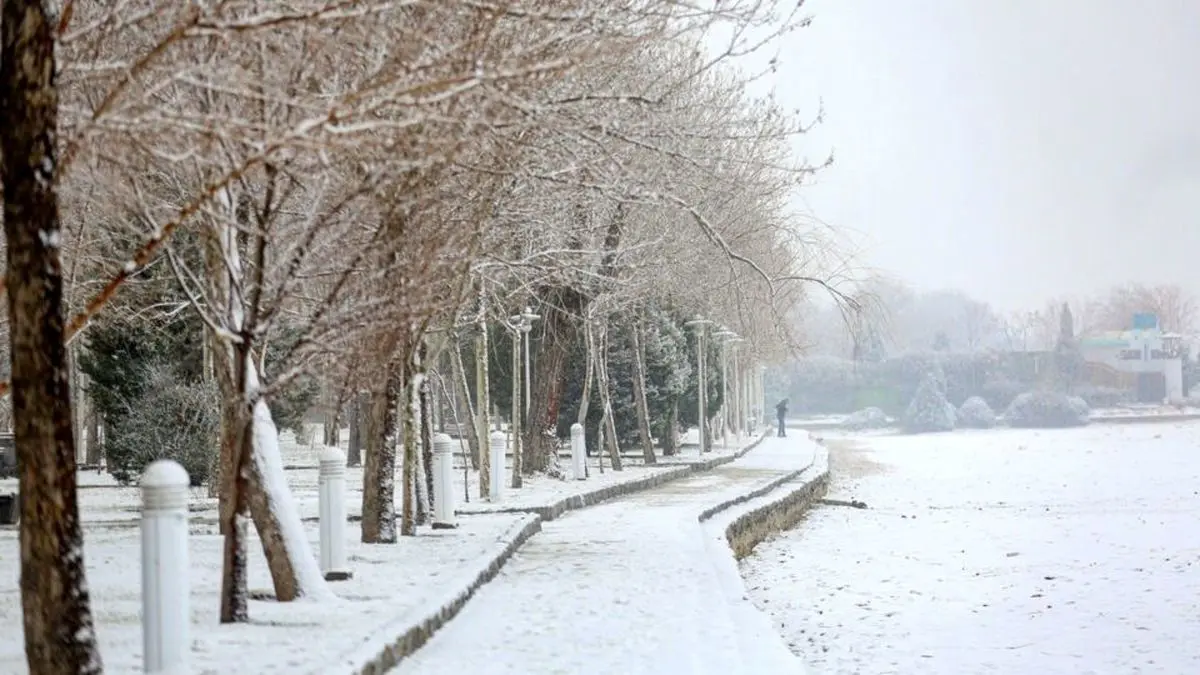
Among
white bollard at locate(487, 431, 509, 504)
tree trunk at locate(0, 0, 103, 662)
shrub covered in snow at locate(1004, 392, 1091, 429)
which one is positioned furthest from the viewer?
shrub covered in snow at locate(1004, 392, 1091, 429)

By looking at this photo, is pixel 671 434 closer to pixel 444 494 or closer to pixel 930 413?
pixel 444 494

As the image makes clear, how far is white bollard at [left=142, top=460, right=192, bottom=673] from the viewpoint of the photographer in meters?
7.84

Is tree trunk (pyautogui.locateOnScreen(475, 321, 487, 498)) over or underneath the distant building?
underneath

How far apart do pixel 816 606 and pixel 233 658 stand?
11.1 meters

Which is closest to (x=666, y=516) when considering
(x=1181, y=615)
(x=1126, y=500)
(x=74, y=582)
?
(x=1181, y=615)

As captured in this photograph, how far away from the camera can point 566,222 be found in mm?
26453

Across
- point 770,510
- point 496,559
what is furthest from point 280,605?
point 770,510

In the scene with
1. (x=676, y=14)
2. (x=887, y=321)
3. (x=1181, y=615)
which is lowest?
(x=1181, y=615)

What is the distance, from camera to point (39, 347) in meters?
6.91

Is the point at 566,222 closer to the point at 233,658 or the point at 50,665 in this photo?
the point at 233,658

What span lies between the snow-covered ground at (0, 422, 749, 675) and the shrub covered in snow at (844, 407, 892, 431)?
92.5 meters

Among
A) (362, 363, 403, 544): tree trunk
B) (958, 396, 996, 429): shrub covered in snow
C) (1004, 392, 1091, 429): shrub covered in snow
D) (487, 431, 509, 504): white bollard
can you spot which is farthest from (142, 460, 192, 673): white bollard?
(958, 396, 996, 429): shrub covered in snow

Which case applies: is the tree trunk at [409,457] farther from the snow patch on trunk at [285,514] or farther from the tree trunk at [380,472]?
the snow patch on trunk at [285,514]

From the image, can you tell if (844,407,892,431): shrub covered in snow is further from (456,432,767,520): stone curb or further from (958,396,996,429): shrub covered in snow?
(456,432,767,520): stone curb
